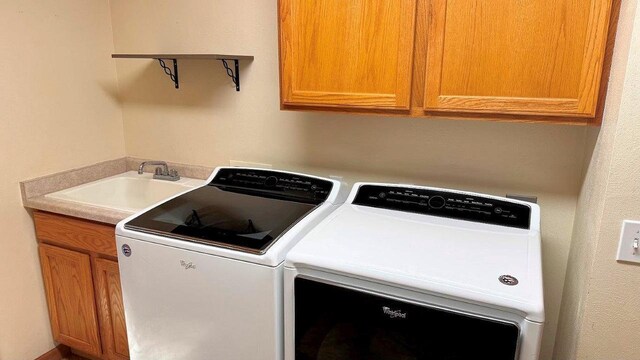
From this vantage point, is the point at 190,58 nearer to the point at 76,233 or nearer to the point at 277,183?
the point at 277,183

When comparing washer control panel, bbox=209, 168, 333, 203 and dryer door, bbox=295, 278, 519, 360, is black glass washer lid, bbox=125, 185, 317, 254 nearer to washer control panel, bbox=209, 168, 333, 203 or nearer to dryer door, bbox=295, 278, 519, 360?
washer control panel, bbox=209, 168, 333, 203

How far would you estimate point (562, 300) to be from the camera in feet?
5.57

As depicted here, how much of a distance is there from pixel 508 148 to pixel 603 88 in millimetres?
473

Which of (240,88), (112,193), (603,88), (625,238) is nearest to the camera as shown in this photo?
(625,238)

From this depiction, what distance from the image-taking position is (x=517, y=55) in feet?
4.23

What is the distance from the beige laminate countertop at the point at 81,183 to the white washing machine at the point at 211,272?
0.36m

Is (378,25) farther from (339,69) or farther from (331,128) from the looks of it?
(331,128)

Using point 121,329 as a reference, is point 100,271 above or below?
above

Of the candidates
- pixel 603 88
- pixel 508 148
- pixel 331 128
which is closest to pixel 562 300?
pixel 508 148

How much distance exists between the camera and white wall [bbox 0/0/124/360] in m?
1.93

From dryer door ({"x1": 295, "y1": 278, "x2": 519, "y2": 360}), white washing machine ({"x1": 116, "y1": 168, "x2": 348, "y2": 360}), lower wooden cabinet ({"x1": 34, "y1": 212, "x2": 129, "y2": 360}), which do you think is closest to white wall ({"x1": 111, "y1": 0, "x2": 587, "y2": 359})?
white washing machine ({"x1": 116, "y1": 168, "x2": 348, "y2": 360})

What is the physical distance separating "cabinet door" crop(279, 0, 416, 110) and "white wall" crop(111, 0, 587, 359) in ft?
1.23

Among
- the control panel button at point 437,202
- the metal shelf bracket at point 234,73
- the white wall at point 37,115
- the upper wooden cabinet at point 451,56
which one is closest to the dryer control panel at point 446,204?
the control panel button at point 437,202

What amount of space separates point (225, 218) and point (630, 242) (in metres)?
1.25
